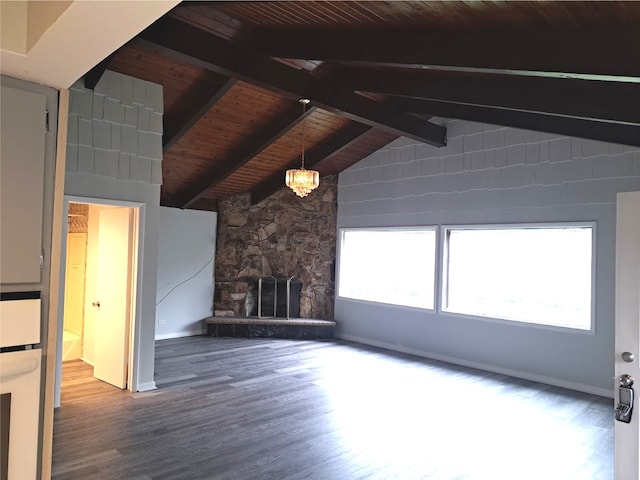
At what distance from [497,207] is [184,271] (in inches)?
208

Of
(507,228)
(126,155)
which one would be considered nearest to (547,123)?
(507,228)

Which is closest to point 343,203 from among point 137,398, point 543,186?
point 543,186

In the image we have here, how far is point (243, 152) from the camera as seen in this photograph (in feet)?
21.9

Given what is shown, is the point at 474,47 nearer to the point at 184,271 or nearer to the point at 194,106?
the point at 194,106

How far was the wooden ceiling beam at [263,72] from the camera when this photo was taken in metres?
3.84

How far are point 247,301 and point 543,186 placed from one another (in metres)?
5.34

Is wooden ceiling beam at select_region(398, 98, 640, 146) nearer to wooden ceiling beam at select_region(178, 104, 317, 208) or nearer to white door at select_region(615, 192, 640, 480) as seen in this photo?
wooden ceiling beam at select_region(178, 104, 317, 208)

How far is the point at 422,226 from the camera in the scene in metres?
6.99

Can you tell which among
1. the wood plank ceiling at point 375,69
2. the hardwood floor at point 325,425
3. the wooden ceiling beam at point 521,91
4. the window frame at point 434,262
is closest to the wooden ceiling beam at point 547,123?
the wood plank ceiling at point 375,69

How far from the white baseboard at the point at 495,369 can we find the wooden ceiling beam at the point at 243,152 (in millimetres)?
3660

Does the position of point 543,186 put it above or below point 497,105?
below

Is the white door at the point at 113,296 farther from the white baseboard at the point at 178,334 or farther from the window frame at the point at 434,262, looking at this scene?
the window frame at the point at 434,262

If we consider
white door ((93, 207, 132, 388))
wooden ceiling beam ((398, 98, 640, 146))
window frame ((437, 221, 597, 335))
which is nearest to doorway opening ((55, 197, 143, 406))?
white door ((93, 207, 132, 388))

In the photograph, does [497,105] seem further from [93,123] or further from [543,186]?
[93,123]
